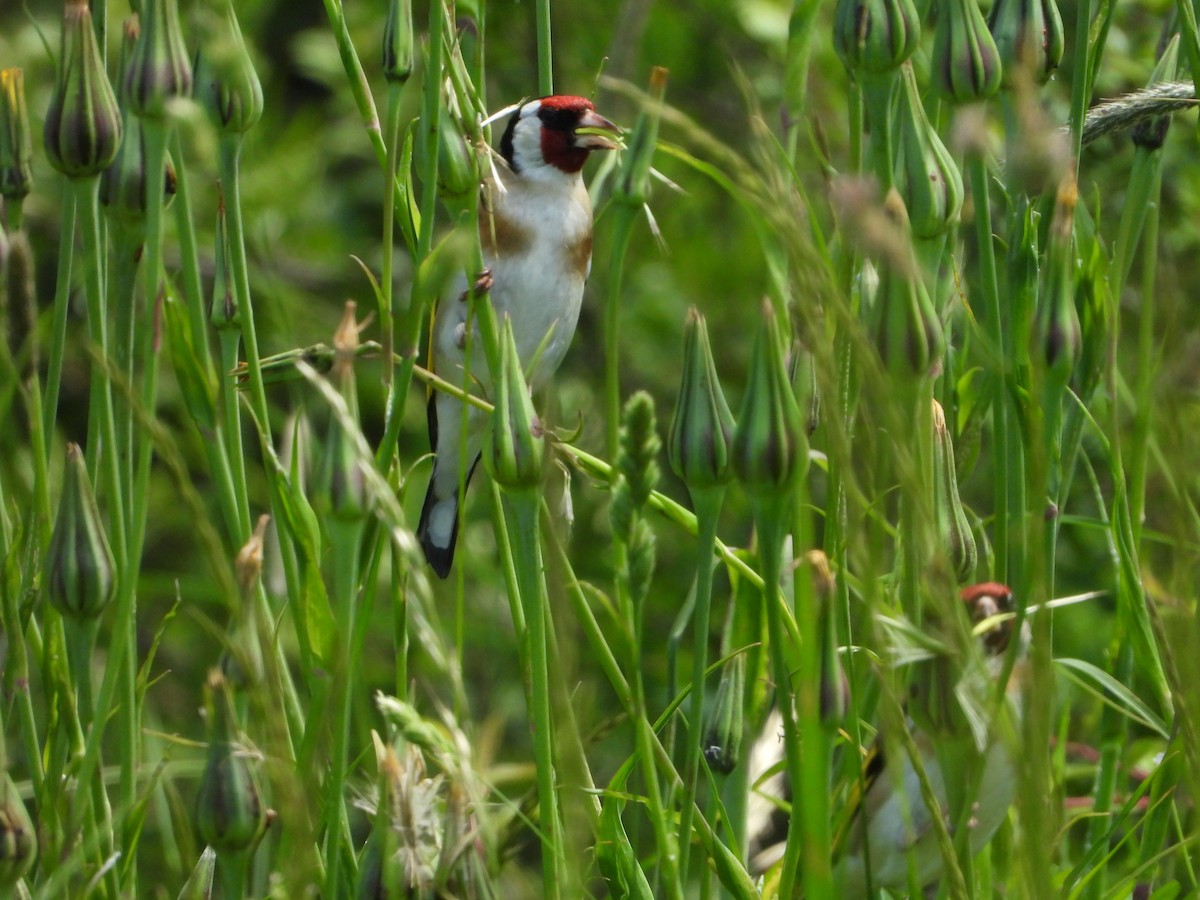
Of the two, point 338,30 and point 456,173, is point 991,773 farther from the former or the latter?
point 338,30

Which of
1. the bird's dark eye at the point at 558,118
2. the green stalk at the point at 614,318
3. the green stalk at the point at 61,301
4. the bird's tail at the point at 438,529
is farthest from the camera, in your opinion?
the bird's tail at the point at 438,529

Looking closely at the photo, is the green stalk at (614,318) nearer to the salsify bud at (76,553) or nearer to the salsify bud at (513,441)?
the salsify bud at (513,441)

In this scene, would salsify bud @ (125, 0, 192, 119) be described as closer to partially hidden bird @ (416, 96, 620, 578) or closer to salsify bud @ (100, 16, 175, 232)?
salsify bud @ (100, 16, 175, 232)

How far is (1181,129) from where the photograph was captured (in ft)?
10.5

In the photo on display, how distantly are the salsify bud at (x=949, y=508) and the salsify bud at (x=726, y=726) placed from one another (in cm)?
21

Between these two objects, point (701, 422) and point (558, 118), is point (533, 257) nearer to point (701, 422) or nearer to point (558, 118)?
point (558, 118)

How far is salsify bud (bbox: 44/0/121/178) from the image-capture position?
3.84ft

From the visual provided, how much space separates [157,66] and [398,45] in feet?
0.79

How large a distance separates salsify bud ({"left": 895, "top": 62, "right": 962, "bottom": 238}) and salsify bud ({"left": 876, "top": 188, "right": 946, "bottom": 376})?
0.18m

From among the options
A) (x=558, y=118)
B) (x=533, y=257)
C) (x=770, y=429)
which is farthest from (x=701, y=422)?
(x=558, y=118)

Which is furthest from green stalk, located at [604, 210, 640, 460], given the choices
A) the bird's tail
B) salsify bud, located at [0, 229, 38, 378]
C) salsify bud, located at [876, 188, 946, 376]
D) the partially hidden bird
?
the bird's tail

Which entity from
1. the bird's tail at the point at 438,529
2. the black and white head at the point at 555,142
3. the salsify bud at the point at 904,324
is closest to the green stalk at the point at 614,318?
the salsify bud at the point at 904,324

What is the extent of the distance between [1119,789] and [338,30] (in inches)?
47.4

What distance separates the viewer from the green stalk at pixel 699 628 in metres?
1.04
